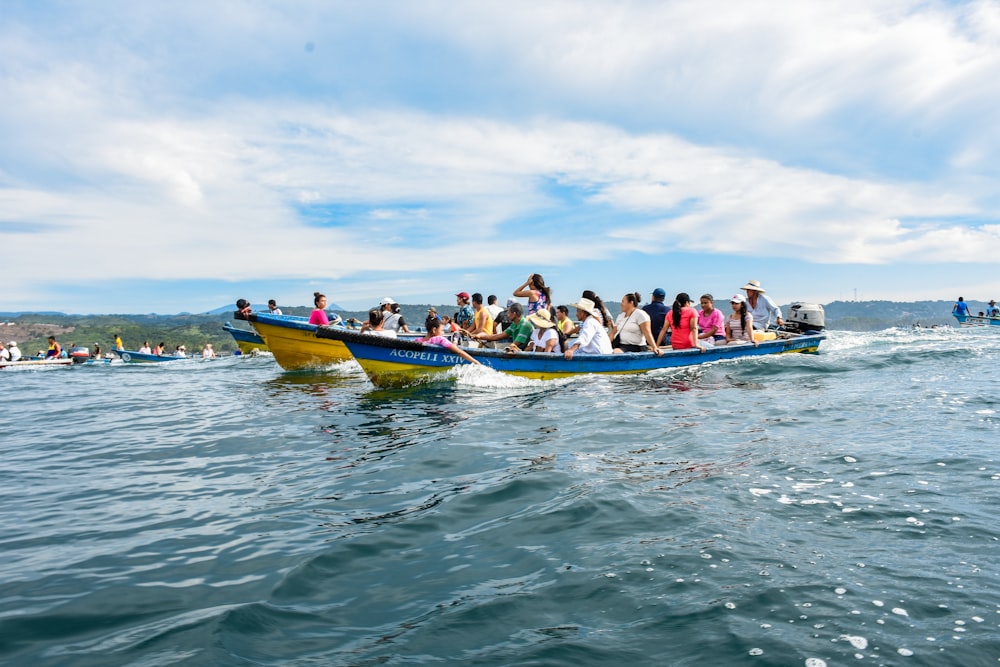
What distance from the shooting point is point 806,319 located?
18172 mm

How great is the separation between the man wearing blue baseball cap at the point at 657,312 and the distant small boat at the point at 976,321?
38.2 metres

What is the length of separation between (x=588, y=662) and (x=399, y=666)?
2.91 feet

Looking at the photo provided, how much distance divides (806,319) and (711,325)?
4671 mm

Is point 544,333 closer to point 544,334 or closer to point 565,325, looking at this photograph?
point 544,334

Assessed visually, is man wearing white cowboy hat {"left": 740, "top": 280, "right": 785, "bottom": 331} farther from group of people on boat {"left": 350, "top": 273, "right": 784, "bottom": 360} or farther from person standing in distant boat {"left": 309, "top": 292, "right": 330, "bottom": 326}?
person standing in distant boat {"left": 309, "top": 292, "right": 330, "bottom": 326}

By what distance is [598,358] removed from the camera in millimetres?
12930

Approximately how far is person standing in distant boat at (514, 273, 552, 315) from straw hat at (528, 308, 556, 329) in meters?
0.37

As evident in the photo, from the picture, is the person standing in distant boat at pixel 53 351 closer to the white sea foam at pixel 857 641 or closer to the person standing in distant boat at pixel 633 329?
the person standing in distant boat at pixel 633 329

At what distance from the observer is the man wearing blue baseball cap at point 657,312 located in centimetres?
1497

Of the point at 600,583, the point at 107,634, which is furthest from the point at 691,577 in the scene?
the point at 107,634

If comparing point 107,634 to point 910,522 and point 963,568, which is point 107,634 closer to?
point 963,568

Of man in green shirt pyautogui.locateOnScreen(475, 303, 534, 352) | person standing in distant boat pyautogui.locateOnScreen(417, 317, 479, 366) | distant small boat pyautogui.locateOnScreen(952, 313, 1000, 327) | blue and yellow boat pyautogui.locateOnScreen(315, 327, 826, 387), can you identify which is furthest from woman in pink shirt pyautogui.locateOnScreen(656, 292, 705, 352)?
distant small boat pyautogui.locateOnScreen(952, 313, 1000, 327)

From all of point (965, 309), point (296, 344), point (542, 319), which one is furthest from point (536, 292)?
point (965, 309)

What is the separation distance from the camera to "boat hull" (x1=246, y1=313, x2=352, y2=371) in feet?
53.5
